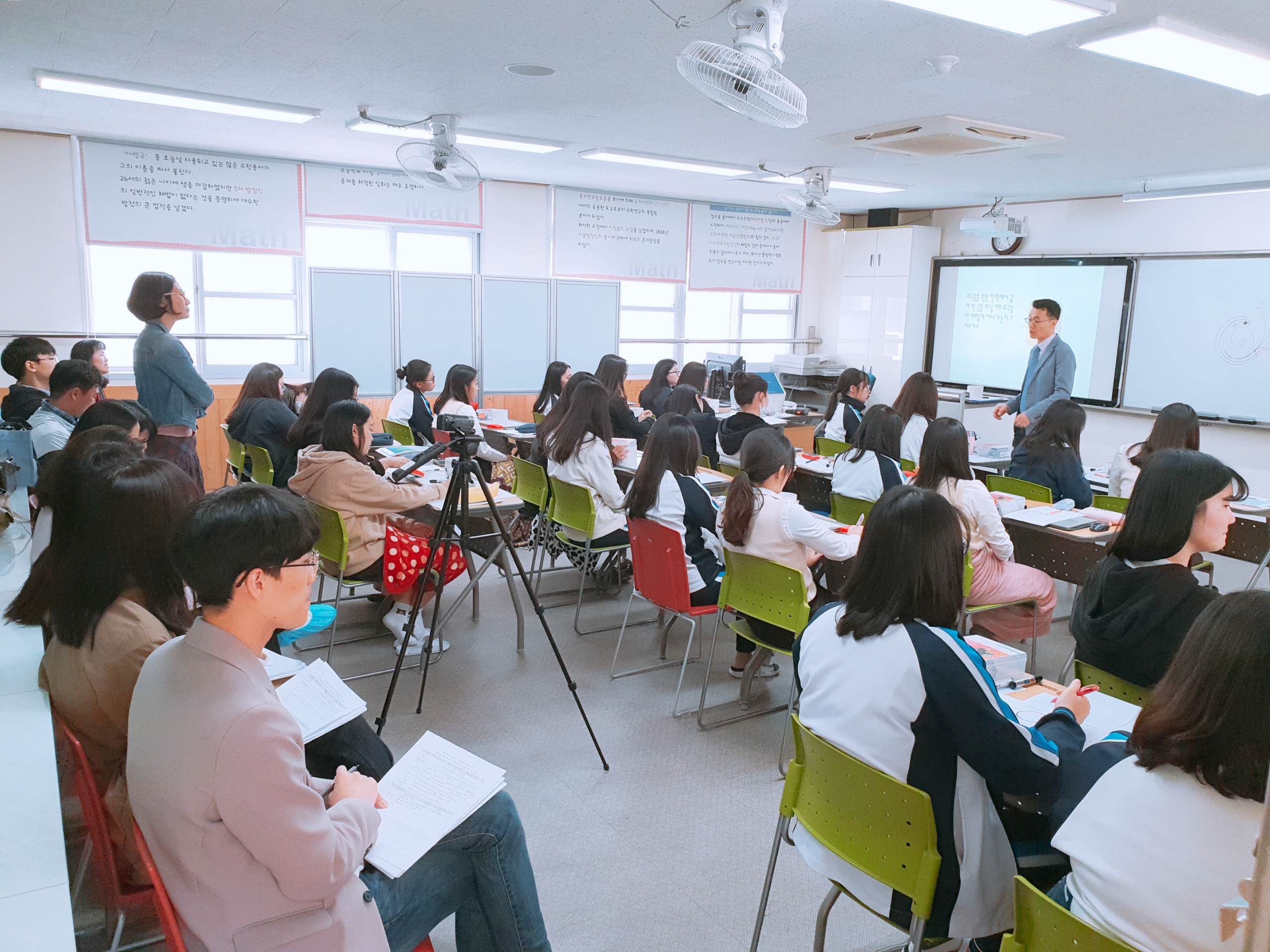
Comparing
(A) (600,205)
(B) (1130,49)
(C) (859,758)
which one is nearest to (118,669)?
(C) (859,758)

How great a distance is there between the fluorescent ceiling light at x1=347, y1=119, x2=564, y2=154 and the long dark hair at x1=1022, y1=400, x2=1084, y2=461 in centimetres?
346

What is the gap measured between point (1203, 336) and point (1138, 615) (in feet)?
20.3

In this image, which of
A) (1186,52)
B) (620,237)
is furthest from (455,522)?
(620,237)

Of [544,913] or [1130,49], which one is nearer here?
[544,913]

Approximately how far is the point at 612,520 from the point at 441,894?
2702 mm

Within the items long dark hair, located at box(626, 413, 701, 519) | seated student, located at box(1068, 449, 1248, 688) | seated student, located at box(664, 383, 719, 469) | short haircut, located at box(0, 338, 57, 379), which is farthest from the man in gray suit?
short haircut, located at box(0, 338, 57, 379)

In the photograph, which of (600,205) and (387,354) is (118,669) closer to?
(387,354)

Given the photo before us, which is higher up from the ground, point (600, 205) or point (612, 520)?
point (600, 205)

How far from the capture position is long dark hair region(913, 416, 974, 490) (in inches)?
136

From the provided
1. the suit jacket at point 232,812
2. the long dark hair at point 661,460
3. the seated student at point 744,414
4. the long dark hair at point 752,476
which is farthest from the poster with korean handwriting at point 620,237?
the suit jacket at point 232,812

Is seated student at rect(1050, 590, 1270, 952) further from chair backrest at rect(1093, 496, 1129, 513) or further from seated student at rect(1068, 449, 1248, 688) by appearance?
chair backrest at rect(1093, 496, 1129, 513)

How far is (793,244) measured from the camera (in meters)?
9.68

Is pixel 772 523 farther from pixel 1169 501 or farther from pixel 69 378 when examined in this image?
pixel 69 378

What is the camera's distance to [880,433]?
4125 mm
